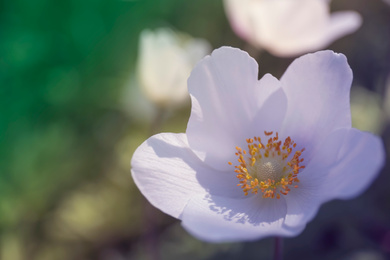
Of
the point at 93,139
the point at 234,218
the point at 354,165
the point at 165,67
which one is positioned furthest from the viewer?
the point at 93,139

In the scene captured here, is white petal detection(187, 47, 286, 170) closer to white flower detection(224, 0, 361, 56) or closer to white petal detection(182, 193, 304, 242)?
white petal detection(182, 193, 304, 242)

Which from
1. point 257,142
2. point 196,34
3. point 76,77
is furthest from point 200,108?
point 196,34

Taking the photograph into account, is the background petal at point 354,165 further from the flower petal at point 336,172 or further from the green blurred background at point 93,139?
the green blurred background at point 93,139

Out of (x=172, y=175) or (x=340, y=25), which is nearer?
(x=172, y=175)

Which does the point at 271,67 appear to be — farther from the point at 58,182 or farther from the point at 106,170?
the point at 58,182

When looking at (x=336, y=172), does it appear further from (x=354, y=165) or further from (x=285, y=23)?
(x=285, y=23)

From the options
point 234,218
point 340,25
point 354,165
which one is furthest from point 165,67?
point 354,165

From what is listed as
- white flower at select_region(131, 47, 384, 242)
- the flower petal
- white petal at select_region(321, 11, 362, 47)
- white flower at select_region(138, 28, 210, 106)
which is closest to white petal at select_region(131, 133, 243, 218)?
white flower at select_region(131, 47, 384, 242)
